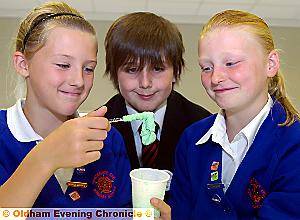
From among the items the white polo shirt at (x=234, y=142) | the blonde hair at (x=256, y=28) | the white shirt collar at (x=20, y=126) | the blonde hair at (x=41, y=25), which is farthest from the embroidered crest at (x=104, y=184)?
the blonde hair at (x=256, y=28)

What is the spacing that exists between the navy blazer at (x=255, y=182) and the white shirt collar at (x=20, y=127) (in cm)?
49

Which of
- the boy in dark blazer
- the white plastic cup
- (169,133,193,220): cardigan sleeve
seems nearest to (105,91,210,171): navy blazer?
the boy in dark blazer

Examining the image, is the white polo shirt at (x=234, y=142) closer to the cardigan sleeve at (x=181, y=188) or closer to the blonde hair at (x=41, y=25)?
the cardigan sleeve at (x=181, y=188)

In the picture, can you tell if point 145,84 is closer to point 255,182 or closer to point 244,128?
point 244,128

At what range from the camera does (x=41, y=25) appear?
116 cm

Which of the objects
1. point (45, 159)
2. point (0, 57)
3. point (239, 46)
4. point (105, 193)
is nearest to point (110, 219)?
point (105, 193)

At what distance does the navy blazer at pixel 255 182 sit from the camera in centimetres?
97

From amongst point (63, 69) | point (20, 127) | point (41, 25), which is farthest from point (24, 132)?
point (41, 25)

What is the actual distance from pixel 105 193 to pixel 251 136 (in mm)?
473

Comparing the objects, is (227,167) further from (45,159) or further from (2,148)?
(2,148)

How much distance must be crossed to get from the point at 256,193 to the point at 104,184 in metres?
0.45

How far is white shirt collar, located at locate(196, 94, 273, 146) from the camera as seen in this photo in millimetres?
1138

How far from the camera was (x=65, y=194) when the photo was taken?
1.10m

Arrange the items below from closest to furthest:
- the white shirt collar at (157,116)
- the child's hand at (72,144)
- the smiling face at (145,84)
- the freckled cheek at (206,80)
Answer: the child's hand at (72,144) → the freckled cheek at (206,80) → the smiling face at (145,84) → the white shirt collar at (157,116)
